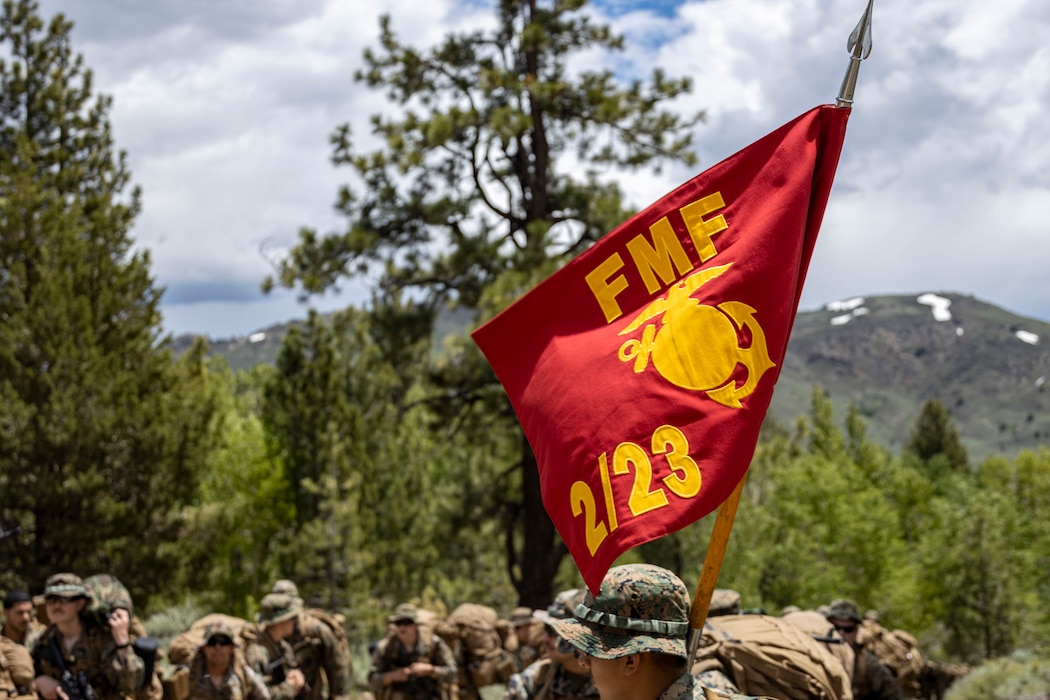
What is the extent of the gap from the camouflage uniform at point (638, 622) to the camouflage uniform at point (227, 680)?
16.0ft

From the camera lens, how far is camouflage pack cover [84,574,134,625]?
7.16m

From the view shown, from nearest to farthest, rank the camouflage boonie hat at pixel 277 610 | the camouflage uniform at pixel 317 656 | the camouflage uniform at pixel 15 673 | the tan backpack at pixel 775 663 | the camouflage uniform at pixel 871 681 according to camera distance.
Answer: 1. the tan backpack at pixel 775 663
2. the camouflage uniform at pixel 15 673
3. the camouflage uniform at pixel 871 681
4. the camouflage boonie hat at pixel 277 610
5. the camouflage uniform at pixel 317 656

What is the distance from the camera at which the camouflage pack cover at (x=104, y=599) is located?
23.5ft

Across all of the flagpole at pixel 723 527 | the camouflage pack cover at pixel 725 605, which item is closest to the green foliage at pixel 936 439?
the camouflage pack cover at pixel 725 605

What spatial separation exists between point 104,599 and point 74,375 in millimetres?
10666

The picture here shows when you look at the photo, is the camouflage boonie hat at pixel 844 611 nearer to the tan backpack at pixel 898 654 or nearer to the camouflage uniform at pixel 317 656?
the camouflage uniform at pixel 317 656

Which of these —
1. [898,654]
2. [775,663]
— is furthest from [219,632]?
[898,654]

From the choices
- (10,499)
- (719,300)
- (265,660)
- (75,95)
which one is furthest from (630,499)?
(75,95)

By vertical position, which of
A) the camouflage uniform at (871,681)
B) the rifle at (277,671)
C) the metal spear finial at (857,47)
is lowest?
the camouflage uniform at (871,681)

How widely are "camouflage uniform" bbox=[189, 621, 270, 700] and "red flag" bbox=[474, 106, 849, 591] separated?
4.31m

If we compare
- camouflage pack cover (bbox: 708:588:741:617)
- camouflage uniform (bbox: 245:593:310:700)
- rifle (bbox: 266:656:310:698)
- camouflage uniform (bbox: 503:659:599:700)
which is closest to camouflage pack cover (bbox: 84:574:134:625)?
camouflage uniform (bbox: 245:593:310:700)

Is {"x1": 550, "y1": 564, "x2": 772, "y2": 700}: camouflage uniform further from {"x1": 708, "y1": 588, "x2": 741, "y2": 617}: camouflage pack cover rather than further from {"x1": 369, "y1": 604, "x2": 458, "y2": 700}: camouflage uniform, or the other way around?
{"x1": 369, "y1": 604, "x2": 458, "y2": 700}: camouflage uniform

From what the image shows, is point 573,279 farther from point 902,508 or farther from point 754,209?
point 902,508

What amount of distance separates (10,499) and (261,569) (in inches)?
409
